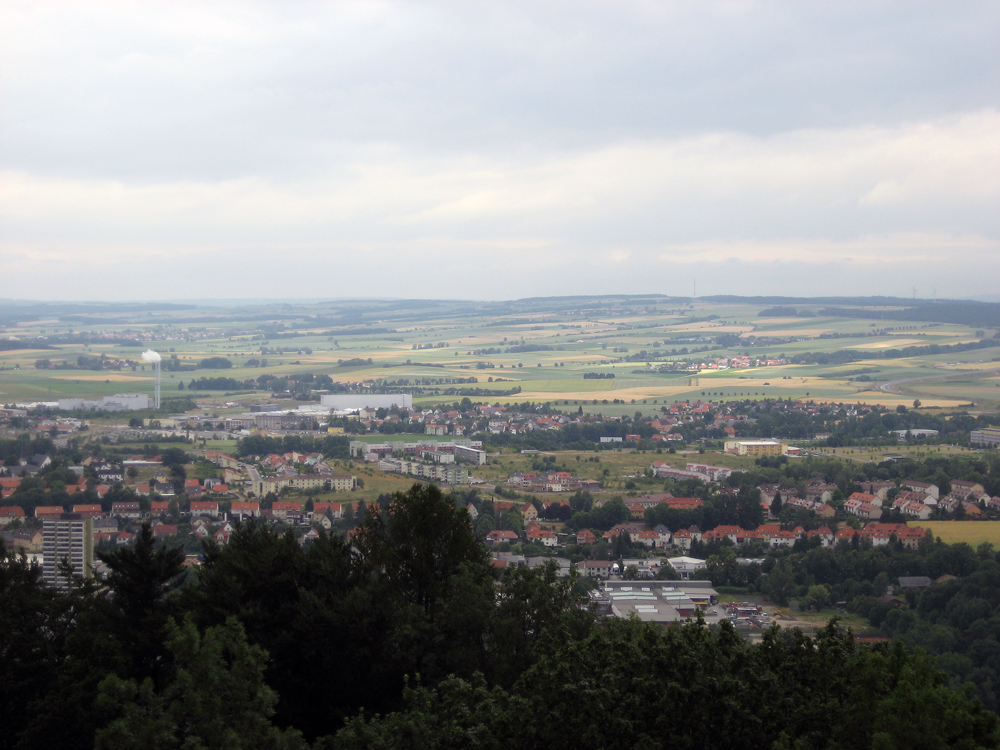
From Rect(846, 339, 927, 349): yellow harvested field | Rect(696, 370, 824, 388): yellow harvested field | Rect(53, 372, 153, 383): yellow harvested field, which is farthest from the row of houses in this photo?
Rect(846, 339, 927, 349): yellow harvested field

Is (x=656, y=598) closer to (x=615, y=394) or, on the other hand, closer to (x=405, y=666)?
(x=405, y=666)

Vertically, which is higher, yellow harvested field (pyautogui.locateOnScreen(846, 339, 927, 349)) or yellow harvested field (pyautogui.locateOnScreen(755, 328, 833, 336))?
yellow harvested field (pyautogui.locateOnScreen(755, 328, 833, 336))

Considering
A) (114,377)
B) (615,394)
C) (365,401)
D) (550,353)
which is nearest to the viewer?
(365,401)

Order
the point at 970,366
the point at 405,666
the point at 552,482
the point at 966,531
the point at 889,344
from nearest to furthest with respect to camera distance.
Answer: the point at 405,666 < the point at 966,531 < the point at 552,482 < the point at 970,366 < the point at 889,344

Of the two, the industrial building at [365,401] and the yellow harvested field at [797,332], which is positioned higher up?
the yellow harvested field at [797,332]

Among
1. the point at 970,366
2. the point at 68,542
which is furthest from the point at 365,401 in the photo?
the point at 970,366

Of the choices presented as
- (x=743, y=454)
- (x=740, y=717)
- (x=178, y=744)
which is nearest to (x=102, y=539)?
(x=178, y=744)

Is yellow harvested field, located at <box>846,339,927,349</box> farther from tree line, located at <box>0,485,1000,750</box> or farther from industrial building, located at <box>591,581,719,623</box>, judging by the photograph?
tree line, located at <box>0,485,1000,750</box>

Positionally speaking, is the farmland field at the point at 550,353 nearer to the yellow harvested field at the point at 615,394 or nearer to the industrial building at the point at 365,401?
the yellow harvested field at the point at 615,394

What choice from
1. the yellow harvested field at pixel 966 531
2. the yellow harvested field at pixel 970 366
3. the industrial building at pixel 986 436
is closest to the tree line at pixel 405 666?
the yellow harvested field at pixel 966 531
